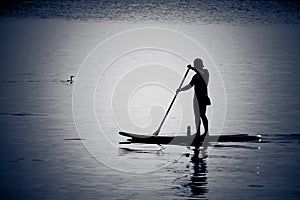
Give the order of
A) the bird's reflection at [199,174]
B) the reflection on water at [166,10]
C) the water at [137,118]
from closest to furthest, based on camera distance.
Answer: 1. the bird's reflection at [199,174]
2. the water at [137,118]
3. the reflection on water at [166,10]

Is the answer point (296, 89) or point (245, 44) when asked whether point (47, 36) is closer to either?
point (245, 44)

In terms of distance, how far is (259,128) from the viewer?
28609 mm

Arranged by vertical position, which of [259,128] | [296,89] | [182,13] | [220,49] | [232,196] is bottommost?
[232,196]

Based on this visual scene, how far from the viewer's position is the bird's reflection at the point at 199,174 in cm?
1920

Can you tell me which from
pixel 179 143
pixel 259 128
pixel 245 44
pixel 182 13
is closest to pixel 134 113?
pixel 259 128

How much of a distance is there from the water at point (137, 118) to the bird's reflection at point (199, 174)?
0.03 metres

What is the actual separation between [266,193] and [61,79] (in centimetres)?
2728

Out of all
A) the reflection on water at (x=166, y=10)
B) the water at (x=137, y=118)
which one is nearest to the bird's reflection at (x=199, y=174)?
Result: the water at (x=137, y=118)

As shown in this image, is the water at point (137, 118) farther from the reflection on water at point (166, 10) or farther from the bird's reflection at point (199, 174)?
the reflection on water at point (166, 10)

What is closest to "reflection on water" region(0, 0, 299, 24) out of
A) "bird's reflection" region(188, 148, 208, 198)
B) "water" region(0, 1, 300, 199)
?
"water" region(0, 1, 300, 199)

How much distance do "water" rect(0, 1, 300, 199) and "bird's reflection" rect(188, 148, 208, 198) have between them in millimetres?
26

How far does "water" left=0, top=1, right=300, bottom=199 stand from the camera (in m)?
20.0

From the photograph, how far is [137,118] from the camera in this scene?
3102cm

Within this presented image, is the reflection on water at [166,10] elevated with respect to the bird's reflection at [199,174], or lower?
elevated
